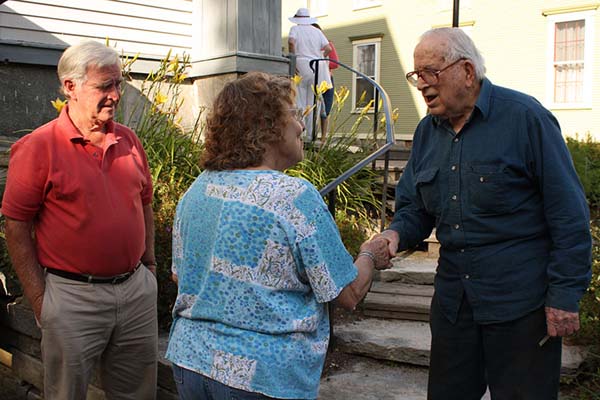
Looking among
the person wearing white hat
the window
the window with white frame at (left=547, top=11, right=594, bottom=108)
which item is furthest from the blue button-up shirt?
the window

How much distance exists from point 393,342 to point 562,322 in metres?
1.97

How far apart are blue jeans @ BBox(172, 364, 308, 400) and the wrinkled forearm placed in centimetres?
107

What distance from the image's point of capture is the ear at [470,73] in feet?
8.11

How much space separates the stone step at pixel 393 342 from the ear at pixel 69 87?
2.32 meters

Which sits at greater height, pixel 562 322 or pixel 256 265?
pixel 256 265

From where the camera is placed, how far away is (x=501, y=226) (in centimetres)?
240

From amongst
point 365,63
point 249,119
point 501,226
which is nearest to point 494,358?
point 501,226

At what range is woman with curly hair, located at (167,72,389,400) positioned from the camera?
180 cm

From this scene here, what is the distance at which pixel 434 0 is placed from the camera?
1695 centimetres

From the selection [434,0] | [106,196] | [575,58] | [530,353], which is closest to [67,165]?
[106,196]

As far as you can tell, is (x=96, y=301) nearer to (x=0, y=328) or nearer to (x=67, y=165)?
(x=67, y=165)

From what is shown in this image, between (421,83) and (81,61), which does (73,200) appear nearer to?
(81,61)

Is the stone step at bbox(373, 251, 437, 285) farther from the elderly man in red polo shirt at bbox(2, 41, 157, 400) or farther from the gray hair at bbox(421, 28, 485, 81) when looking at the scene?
the gray hair at bbox(421, 28, 485, 81)

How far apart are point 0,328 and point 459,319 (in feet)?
10.8
